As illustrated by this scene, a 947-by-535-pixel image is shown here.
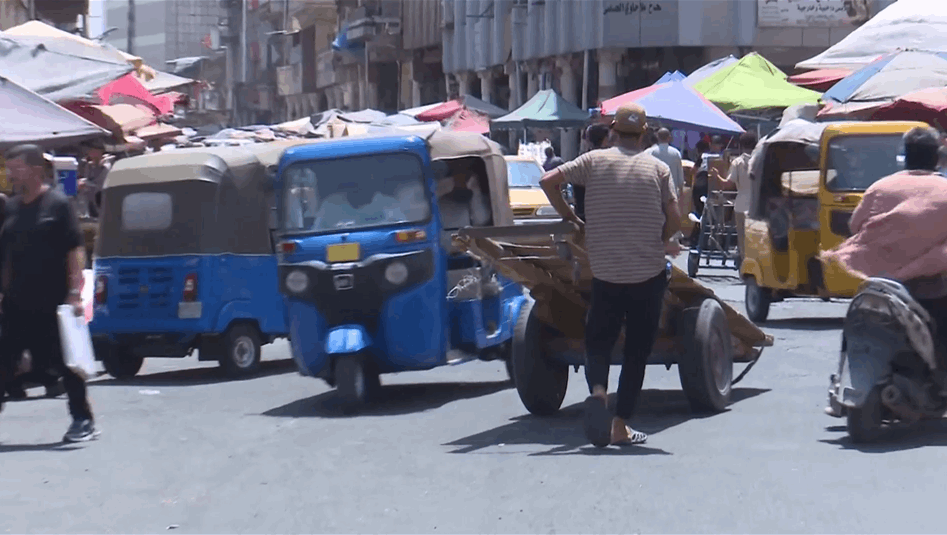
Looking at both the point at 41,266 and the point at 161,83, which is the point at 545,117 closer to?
the point at 161,83

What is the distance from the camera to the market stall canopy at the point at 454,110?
3900 cm

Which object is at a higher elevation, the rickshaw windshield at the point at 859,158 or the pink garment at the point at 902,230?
the rickshaw windshield at the point at 859,158

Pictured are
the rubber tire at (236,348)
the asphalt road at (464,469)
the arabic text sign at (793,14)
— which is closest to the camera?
the asphalt road at (464,469)

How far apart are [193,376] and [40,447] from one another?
16.4 feet

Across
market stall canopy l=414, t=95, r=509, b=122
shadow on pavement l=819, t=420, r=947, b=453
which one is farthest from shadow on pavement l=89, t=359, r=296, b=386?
market stall canopy l=414, t=95, r=509, b=122

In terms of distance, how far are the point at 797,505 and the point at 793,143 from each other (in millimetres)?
9039

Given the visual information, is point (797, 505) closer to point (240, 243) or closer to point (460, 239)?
point (460, 239)

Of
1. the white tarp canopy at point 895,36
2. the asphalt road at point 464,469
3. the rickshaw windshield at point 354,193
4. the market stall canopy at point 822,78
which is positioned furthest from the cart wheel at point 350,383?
the market stall canopy at point 822,78

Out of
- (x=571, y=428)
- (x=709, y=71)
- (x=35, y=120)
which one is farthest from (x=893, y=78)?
(x=709, y=71)

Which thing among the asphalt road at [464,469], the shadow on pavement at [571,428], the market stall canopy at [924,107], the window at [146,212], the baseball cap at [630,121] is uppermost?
the market stall canopy at [924,107]

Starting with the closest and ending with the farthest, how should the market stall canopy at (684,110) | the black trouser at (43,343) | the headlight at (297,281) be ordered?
the black trouser at (43,343), the headlight at (297,281), the market stall canopy at (684,110)

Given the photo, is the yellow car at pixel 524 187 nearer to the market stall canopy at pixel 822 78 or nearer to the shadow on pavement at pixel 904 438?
the market stall canopy at pixel 822 78

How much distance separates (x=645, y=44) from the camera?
45.5m

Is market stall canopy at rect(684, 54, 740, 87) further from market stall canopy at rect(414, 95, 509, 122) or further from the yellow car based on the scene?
market stall canopy at rect(414, 95, 509, 122)
